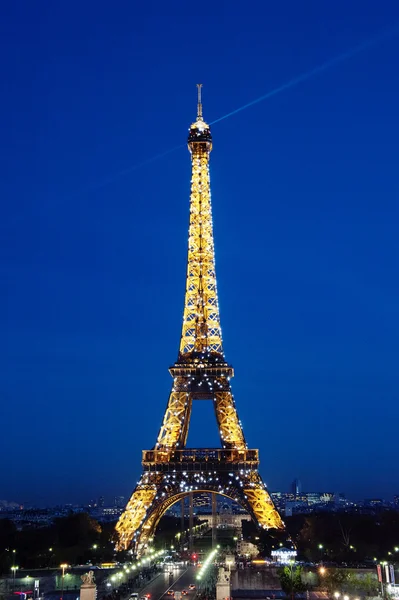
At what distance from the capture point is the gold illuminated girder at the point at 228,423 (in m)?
59.6

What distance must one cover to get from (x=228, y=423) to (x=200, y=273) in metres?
14.8

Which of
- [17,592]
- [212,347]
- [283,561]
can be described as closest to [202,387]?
[212,347]

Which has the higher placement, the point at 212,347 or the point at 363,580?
the point at 212,347

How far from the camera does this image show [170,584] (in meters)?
44.6

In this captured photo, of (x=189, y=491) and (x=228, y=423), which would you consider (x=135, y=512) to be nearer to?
(x=189, y=491)

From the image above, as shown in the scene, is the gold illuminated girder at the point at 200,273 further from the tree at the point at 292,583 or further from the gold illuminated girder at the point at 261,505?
the tree at the point at 292,583

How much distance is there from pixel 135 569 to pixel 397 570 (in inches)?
765

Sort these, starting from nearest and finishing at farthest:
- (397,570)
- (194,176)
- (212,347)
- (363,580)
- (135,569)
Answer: (363,580) → (397,570) → (135,569) → (212,347) → (194,176)

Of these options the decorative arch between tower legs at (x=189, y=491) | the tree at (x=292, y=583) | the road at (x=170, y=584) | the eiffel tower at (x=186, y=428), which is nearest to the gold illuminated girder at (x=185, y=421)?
the eiffel tower at (x=186, y=428)

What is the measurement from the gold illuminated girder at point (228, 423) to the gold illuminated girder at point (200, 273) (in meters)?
4.61

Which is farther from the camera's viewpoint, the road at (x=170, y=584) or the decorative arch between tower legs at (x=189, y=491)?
the decorative arch between tower legs at (x=189, y=491)

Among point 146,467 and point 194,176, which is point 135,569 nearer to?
point 146,467

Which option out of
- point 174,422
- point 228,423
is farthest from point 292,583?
point 174,422

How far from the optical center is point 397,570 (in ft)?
142
